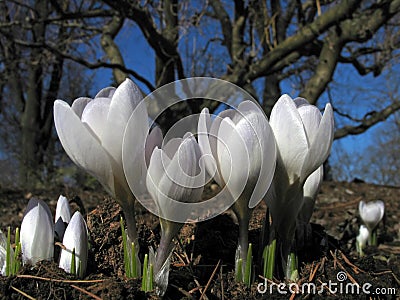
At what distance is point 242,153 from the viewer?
871 mm

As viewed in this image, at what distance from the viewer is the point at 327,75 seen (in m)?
4.77

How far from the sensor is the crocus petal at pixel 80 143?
34.7 inches

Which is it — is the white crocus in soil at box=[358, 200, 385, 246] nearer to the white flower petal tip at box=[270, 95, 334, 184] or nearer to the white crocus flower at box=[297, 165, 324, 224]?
the white crocus flower at box=[297, 165, 324, 224]

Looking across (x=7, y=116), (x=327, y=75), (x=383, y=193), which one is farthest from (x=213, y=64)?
(x=7, y=116)

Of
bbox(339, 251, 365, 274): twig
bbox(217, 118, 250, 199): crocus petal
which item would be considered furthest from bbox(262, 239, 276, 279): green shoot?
bbox(339, 251, 365, 274): twig

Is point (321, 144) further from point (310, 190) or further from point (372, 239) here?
point (372, 239)

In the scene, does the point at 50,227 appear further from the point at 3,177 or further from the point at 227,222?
the point at 3,177

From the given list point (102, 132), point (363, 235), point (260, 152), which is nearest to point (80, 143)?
point (102, 132)

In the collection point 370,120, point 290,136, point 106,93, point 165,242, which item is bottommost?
point 165,242

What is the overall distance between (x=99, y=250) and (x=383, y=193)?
174 inches

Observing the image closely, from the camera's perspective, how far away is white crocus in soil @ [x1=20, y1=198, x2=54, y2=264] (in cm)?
100

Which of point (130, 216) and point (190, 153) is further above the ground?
point (190, 153)

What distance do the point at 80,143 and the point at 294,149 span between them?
446 mm

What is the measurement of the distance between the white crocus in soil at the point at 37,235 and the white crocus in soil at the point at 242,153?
1.32 ft
